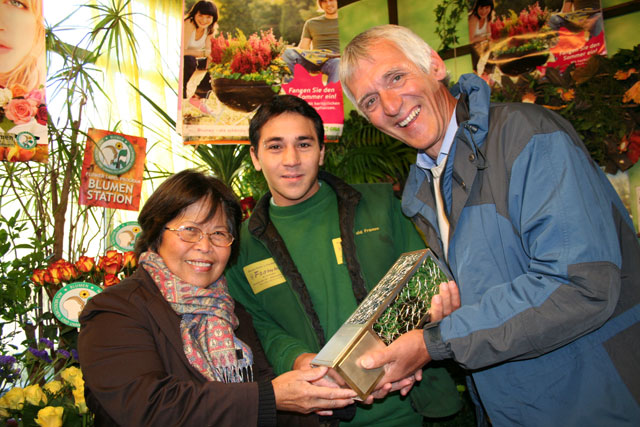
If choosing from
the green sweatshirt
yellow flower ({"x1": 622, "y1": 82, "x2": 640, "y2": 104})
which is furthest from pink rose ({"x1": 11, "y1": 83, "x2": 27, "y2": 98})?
yellow flower ({"x1": 622, "y1": 82, "x2": 640, "y2": 104})

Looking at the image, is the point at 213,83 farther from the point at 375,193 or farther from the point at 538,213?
the point at 538,213

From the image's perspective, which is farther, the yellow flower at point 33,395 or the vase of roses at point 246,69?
the vase of roses at point 246,69

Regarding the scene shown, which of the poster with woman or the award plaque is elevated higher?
the poster with woman

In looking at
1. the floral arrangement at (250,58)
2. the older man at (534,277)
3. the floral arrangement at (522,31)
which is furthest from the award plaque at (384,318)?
the floral arrangement at (522,31)

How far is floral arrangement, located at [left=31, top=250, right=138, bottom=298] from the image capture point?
6.52 feet

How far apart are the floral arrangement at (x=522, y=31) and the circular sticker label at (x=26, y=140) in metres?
3.43

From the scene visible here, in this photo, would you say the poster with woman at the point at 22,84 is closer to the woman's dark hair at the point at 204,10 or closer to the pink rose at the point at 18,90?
the pink rose at the point at 18,90

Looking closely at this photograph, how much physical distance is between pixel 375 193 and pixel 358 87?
1.54ft

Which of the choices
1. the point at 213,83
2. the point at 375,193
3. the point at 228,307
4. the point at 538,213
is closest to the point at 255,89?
the point at 213,83

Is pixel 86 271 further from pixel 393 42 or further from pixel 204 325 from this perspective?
pixel 393 42

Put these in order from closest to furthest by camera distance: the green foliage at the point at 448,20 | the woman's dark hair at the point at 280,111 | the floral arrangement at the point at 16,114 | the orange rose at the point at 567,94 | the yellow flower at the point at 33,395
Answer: the yellow flower at the point at 33,395, the woman's dark hair at the point at 280,111, the floral arrangement at the point at 16,114, the orange rose at the point at 567,94, the green foliage at the point at 448,20

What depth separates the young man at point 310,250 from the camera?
1673mm

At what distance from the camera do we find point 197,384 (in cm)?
137

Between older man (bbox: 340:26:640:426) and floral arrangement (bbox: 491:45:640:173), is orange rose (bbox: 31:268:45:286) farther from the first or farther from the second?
floral arrangement (bbox: 491:45:640:173)
